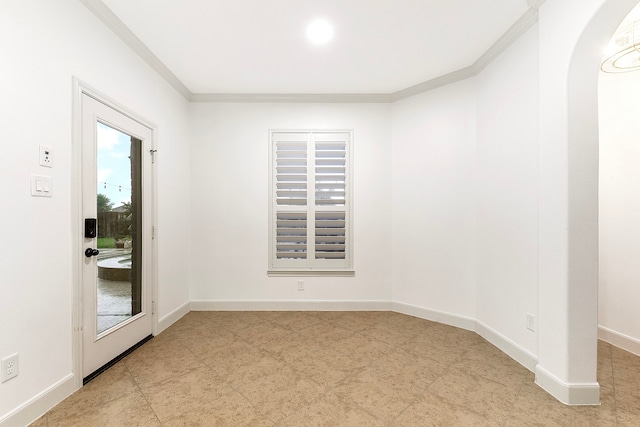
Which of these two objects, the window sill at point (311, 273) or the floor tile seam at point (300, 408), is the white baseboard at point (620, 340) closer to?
the window sill at point (311, 273)

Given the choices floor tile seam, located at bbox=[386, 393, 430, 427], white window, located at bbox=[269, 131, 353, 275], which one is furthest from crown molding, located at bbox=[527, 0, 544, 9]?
floor tile seam, located at bbox=[386, 393, 430, 427]

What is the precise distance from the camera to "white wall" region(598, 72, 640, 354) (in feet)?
8.19

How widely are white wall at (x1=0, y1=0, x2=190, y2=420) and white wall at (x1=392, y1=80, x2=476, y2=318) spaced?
2.99 meters

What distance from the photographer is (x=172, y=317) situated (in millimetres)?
3158

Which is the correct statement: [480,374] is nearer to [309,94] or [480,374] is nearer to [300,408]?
[300,408]

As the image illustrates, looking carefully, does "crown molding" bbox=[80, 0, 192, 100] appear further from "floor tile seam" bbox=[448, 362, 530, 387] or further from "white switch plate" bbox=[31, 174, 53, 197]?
"floor tile seam" bbox=[448, 362, 530, 387]

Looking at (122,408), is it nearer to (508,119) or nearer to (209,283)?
(209,283)

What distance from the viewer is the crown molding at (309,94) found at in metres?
2.16

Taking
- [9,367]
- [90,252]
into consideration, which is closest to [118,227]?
[90,252]

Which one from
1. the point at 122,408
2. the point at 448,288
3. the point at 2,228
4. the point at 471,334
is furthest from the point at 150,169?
the point at 471,334

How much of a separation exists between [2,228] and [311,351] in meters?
2.18

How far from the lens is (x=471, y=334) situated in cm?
287

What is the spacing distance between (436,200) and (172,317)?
3210mm

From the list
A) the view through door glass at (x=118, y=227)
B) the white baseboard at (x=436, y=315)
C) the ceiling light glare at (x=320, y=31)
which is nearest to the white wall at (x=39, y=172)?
the view through door glass at (x=118, y=227)
